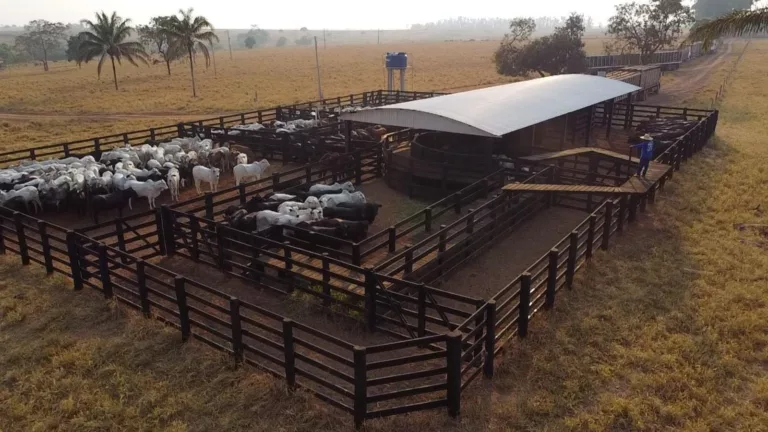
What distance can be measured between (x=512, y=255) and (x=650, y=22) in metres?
54.4

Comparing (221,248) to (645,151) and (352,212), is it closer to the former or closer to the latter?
(352,212)

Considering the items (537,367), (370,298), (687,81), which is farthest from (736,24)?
(687,81)

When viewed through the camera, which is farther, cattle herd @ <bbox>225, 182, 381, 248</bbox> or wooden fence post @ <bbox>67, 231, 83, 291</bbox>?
cattle herd @ <bbox>225, 182, 381, 248</bbox>

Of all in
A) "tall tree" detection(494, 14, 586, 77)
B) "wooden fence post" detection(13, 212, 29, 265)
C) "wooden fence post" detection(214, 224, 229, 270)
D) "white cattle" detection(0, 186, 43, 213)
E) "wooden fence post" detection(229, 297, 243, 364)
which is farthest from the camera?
"tall tree" detection(494, 14, 586, 77)

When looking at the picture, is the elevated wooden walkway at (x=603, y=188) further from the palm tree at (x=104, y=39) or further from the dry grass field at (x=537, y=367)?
the palm tree at (x=104, y=39)

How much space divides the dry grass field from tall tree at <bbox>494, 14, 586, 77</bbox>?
39.8 meters

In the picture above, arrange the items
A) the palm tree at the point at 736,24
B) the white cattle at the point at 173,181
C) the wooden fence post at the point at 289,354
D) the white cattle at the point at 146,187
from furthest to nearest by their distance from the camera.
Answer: the white cattle at the point at 173,181 < the white cattle at the point at 146,187 < the palm tree at the point at 736,24 < the wooden fence post at the point at 289,354

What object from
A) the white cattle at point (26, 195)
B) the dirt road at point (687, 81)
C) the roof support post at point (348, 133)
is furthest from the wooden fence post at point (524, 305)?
the dirt road at point (687, 81)

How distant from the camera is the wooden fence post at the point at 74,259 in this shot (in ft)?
32.2

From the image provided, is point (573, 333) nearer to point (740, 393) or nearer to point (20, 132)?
point (740, 393)

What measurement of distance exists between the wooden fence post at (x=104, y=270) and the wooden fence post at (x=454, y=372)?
21.2ft

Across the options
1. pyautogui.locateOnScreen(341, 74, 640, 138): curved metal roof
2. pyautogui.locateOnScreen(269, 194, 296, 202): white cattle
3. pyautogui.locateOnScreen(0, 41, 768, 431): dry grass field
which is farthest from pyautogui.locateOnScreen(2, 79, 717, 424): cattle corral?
pyautogui.locateOnScreen(341, 74, 640, 138): curved metal roof

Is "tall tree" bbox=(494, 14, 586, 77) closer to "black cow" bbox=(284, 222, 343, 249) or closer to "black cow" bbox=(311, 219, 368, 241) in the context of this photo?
"black cow" bbox=(311, 219, 368, 241)

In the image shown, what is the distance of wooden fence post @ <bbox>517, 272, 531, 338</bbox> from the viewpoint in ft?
25.4
